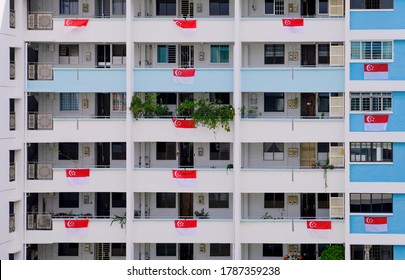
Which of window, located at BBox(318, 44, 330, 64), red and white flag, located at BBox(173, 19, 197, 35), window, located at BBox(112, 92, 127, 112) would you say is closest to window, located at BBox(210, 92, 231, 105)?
red and white flag, located at BBox(173, 19, 197, 35)

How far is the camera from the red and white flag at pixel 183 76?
1406 inches

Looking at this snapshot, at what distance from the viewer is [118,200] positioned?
37.6m

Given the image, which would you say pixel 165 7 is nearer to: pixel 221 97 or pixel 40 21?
pixel 221 97

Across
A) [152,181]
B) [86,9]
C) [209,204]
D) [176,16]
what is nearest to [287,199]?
[209,204]

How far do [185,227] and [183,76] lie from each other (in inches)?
232

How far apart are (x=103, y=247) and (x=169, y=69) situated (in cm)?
788

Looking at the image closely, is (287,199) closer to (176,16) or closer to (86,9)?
(176,16)

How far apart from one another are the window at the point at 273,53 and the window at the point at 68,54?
7736 mm

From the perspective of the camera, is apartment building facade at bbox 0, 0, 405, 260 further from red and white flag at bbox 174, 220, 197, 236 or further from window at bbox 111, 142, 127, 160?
window at bbox 111, 142, 127, 160

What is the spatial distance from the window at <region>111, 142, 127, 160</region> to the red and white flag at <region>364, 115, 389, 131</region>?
385 inches

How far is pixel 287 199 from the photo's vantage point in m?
37.2

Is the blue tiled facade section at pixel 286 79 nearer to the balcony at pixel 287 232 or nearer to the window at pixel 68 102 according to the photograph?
the balcony at pixel 287 232

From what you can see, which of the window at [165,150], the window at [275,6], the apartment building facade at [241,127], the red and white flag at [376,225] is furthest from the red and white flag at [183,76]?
the red and white flag at [376,225]

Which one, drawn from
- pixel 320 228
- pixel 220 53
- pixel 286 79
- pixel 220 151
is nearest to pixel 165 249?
pixel 220 151
